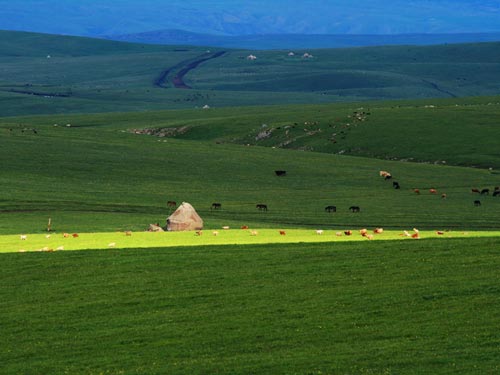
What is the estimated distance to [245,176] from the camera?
8181cm

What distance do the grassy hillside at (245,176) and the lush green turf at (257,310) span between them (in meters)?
16.8

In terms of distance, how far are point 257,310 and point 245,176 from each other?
54295 mm

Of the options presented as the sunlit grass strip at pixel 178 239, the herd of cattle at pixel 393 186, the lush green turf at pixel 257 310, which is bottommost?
the herd of cattle at pixel 393 186

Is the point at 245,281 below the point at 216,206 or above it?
above

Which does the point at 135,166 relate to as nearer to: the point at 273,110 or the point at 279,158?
the point at 279,158

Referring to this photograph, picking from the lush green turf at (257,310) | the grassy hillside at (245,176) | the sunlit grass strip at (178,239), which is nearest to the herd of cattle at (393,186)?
the grassy hillside at (245,176)

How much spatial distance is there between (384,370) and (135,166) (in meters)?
62.5

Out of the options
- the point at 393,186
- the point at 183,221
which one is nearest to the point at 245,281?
the point at 183,221

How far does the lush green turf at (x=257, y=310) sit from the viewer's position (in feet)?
77.1

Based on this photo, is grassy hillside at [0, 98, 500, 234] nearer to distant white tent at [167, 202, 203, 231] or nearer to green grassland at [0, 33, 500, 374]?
green grassland at [0, 33, 500, 374]

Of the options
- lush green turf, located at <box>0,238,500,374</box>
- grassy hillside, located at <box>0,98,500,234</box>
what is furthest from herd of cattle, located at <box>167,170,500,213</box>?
lush green turf, located at <box>0,238,500,374</box>

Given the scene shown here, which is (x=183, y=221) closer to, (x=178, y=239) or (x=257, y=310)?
(x=178, y=239)

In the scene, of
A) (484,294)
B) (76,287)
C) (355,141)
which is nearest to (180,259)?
(76,287)

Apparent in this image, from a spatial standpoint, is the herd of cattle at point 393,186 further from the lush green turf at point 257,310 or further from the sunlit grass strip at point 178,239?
the lush green turf at point 257,310
